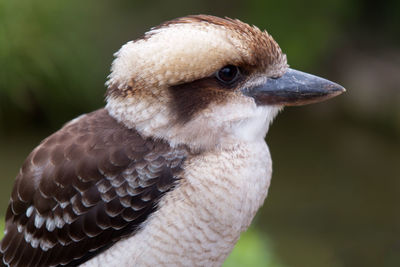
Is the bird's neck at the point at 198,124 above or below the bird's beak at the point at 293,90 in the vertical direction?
below

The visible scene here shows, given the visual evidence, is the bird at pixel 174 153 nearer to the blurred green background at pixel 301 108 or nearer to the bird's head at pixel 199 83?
the bird's head at pixel 199 83

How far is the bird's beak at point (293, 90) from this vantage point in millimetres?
2562

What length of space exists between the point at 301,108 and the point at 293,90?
20.3ft

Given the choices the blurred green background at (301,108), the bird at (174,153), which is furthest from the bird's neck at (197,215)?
the blurred green background at (301,108)

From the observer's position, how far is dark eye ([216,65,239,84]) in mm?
2471

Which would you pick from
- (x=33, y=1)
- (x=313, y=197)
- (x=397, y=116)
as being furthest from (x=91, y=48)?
(x=397, y=116)

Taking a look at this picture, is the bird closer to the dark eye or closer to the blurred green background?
the dark eye

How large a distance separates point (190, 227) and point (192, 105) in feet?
1.51

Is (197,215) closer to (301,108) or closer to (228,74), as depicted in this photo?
(228,74)

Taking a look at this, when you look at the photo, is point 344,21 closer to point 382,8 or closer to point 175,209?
point 382,8

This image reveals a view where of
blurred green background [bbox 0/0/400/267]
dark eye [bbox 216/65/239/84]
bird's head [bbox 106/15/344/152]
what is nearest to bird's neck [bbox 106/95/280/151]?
bird's head [bbox 106/15/344/152]

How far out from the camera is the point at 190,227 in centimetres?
246

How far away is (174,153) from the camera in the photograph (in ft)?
8.21

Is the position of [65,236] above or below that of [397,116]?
above
